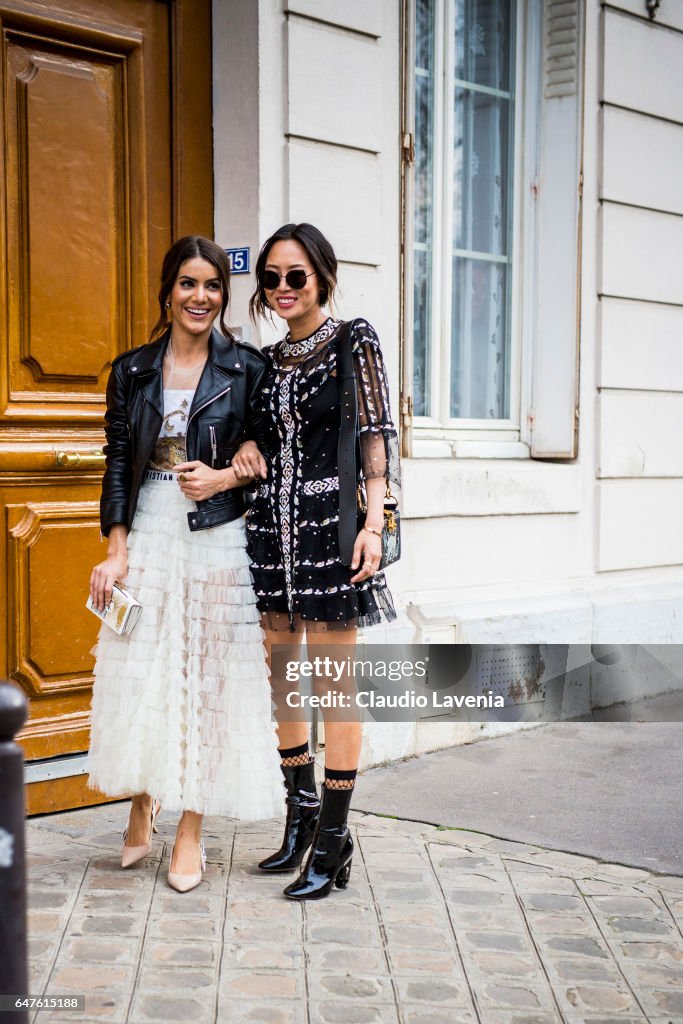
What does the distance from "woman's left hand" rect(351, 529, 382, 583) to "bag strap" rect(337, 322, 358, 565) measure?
0.02 metres

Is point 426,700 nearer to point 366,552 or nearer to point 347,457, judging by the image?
point 366,552

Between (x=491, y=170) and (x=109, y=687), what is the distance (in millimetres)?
3848

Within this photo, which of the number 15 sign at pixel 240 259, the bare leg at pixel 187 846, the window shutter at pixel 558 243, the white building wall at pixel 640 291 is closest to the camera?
the bare leg at pixel 187 846

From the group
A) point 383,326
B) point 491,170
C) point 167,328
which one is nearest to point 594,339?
point 491,170

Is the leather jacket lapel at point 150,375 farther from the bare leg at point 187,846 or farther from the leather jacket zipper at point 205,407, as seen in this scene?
the bare leg at point 187,846

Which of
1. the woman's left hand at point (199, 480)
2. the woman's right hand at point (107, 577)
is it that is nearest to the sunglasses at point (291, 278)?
the woman's left hand at point (199, 480)

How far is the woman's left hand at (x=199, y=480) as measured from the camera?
11.5 feet

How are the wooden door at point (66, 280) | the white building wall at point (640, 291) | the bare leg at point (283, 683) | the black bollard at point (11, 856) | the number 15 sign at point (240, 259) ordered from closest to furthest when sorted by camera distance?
the black bollard at point (11, 856), the bare leg at point (283, 683), the wooden door at point (66, 280), the number 15 sign at point (240, 259), the white building wall at point (640, 291)

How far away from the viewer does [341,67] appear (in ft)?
16.5

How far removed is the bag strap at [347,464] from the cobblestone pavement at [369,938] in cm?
106

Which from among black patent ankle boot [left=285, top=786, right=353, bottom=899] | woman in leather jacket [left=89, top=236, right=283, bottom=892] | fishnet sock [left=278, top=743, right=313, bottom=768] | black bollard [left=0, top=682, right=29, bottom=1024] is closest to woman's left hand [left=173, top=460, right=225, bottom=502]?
woman in leather jacket [left=89, top=236, right=283, bottom=892]

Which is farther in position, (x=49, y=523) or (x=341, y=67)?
(x=341, y=67)

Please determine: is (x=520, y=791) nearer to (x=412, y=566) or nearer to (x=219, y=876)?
(x=412, y=566)

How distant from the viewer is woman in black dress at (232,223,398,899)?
11.5 feet
